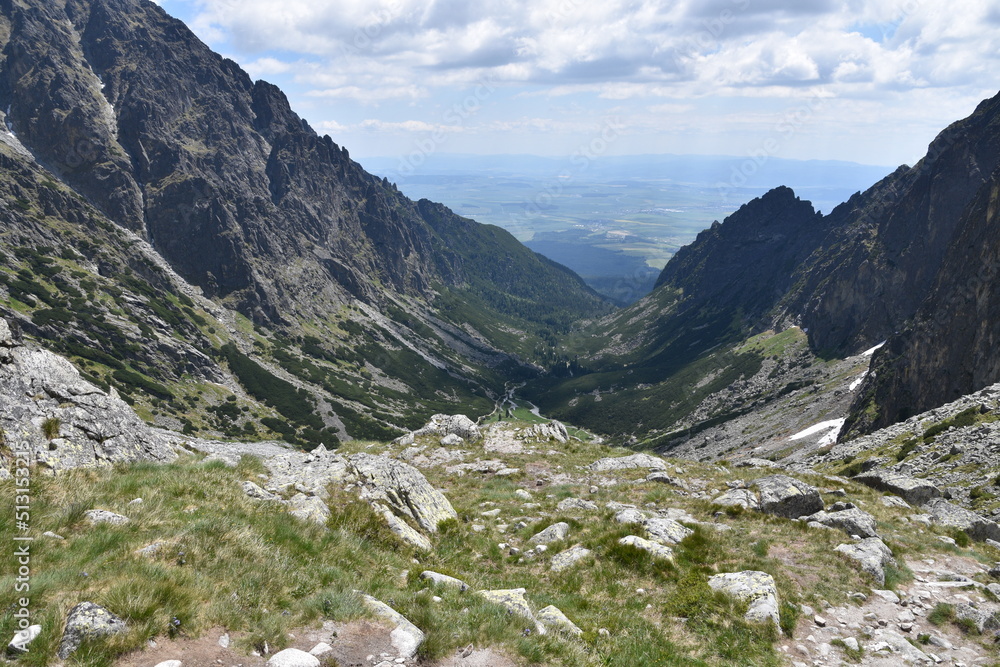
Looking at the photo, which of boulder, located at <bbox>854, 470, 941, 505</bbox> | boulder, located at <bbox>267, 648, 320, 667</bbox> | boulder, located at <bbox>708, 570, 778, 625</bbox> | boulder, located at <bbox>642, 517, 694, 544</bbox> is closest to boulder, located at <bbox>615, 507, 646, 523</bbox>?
boulder, located at <bbox>642, 517, 694, 544</bbox>

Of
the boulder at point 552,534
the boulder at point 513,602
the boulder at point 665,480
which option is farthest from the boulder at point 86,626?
the boulder at point 665,480

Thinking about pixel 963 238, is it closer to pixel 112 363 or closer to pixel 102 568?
A: pixel 102 568

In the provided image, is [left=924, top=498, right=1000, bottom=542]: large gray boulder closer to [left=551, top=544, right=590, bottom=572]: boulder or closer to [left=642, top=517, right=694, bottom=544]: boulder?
[left=642, top=517, right=694, bottom=544]: boulder

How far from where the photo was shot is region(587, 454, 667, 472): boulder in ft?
115

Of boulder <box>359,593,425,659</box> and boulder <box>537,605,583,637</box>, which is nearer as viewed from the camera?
boulder <box>359,593,425,659</box>

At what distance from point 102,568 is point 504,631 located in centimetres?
748

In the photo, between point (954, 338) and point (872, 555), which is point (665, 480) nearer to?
point (872, 555)

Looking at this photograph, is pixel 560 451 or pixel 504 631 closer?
pixel 504 631

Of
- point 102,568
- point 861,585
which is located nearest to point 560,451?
point 861,585

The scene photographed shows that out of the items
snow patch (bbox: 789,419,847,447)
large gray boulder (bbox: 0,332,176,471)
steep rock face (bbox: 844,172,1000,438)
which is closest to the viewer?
large gray boulder (bbox: 0,332,176,471)

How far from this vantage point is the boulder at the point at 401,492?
61.2 feet

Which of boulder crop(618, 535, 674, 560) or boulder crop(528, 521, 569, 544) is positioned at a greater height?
boulder crop(618, 535, 674, 560)

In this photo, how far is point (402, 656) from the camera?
349 inches

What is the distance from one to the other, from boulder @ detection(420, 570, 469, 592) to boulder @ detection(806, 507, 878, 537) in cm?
1740
